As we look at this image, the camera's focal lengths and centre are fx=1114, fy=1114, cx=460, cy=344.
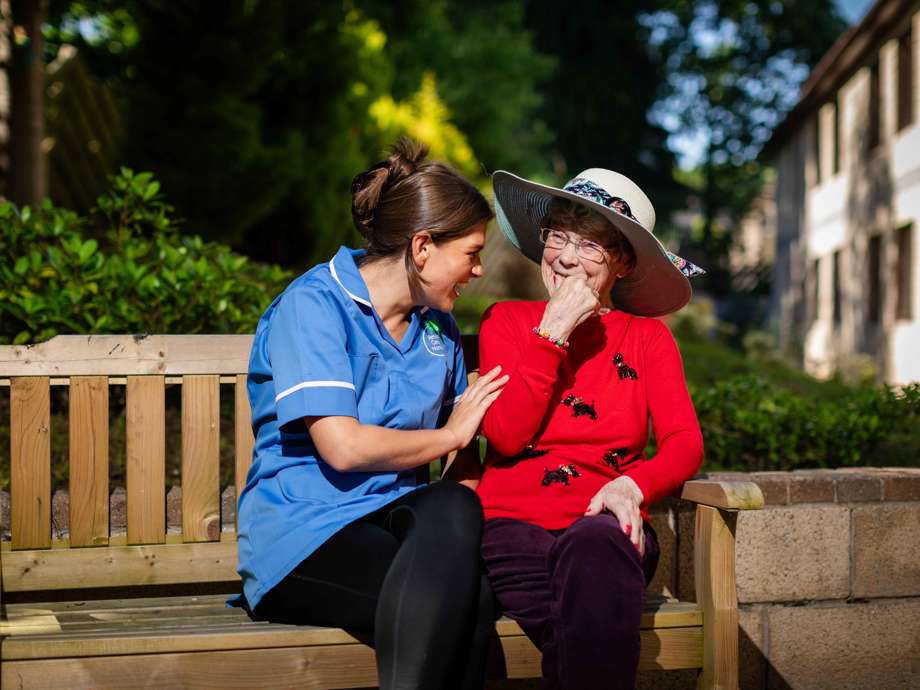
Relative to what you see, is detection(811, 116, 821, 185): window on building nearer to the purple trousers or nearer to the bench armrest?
the bench armrest

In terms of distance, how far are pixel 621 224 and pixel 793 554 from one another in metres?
1.48

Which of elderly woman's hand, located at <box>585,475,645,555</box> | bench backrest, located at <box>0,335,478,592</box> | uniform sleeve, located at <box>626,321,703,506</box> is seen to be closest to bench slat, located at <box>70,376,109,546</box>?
bench backrest, located at <box>0,335,478,592</box>

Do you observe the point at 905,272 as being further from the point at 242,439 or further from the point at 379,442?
the point at 379,442

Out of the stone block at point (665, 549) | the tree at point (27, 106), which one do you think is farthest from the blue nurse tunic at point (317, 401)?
the tree at point (27, 106)

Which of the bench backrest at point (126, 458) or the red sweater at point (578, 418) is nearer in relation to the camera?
the red sweater at point (578, 418)

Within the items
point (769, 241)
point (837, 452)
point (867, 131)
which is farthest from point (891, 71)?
point (769, 241)

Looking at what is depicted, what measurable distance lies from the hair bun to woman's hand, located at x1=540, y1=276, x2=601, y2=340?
0.54m

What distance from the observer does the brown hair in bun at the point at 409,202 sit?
3053mm

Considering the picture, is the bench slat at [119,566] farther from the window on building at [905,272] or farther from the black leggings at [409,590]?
the window on building at [905,272]

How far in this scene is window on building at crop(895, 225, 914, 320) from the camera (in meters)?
16.7

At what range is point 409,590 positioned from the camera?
2615 mm

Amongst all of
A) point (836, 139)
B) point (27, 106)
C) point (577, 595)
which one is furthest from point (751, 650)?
point (836, 139)

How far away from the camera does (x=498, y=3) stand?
2755 centimetres

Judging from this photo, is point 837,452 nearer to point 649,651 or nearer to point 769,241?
point 649,651
